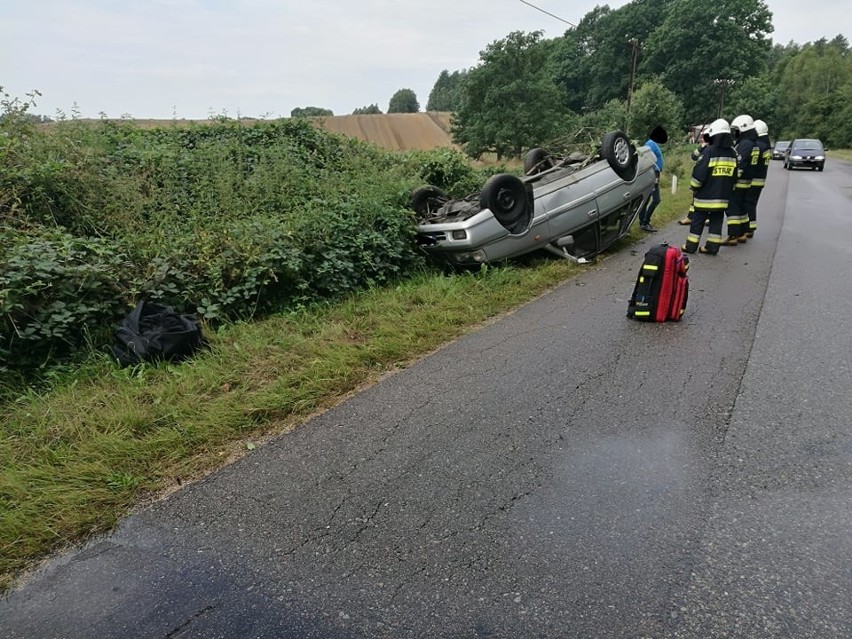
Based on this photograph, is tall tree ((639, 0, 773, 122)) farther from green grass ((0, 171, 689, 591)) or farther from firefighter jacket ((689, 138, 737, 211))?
green grass ((0, 171, 689, 591))

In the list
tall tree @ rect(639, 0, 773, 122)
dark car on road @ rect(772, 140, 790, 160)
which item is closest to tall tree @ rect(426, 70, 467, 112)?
tall tree @ rect(639, 0, 773, 122)

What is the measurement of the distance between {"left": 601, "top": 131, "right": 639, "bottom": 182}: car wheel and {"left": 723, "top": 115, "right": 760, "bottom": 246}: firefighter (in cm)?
172

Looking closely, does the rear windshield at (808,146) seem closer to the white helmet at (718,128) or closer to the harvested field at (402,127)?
the harvested field at (402,127)

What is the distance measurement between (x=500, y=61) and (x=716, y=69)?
34.6m

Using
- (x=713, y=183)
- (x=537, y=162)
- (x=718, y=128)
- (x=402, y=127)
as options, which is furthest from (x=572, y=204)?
(x=402, y=127)

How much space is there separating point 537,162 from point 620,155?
1355 mm

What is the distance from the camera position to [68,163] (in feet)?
21.0

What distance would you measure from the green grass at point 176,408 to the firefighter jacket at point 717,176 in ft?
13.3

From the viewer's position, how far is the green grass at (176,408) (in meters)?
2.54

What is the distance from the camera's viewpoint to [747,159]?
812cm

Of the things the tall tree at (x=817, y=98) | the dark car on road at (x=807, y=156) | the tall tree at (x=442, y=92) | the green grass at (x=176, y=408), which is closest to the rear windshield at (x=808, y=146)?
the dark car on road at (x=807, y=156)

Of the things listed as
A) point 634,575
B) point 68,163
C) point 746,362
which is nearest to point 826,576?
point 634,575

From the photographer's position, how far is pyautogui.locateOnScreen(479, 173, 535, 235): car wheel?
20.7 ft

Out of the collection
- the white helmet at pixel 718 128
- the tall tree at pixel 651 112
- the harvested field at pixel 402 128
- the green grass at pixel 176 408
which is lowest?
the green grass at pixel 176 408
